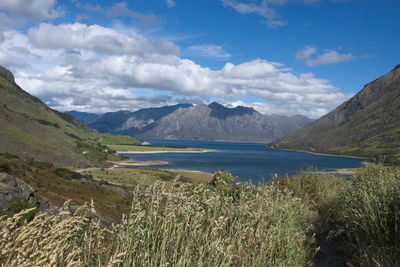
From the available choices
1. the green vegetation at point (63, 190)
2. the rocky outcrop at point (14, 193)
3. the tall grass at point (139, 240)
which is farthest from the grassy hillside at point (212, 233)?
the green vegetation at point (63, 190)

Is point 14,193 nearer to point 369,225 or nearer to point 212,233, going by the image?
point 212,233

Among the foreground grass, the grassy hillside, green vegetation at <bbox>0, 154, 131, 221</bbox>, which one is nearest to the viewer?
the grassy hillside

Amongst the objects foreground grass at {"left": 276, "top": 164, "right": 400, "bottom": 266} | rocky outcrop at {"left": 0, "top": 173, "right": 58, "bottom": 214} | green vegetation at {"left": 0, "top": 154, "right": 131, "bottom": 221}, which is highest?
foreground grass at {"left": 276, "top": 164, "right": 400, "bottom": 266}

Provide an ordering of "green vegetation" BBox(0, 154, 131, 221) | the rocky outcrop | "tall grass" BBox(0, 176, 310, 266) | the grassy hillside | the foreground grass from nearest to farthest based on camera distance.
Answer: "tall grass" BBox(0, 176, 310, 266) < the grassy hillside < the foreground grass < the rocky outcrop < "green vegetation" BBox(0, 154, 131, 221)

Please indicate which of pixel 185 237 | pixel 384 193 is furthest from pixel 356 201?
pixel 185 237

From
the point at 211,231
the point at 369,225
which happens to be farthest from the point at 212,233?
the point at 369,225

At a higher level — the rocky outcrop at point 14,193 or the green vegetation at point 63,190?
the rocky outcrop at point 14,193

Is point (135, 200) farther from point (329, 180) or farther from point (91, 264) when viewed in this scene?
point (329, 180)

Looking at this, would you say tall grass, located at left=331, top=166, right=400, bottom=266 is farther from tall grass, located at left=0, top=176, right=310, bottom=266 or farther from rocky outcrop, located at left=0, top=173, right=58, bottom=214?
rocky outcrop, located at left=0, top=173, right=58, bottom=214

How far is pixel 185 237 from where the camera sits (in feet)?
18.6

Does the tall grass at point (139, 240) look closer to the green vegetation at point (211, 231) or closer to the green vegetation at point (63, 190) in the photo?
the green vegetation at point (211, 231)

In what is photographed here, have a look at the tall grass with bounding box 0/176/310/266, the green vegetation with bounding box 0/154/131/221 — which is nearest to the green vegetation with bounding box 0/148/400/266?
the tall grass with bounding box 0/176/310/266

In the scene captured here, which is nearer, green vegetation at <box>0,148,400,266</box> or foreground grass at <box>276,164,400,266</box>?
green vegetation at <box>0,148,400,266</box>

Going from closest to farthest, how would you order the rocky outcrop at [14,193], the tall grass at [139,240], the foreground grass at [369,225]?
the tall grass at [139,240] → the foreground grass at [369,225] → the rocky outcrop at [14,193]
